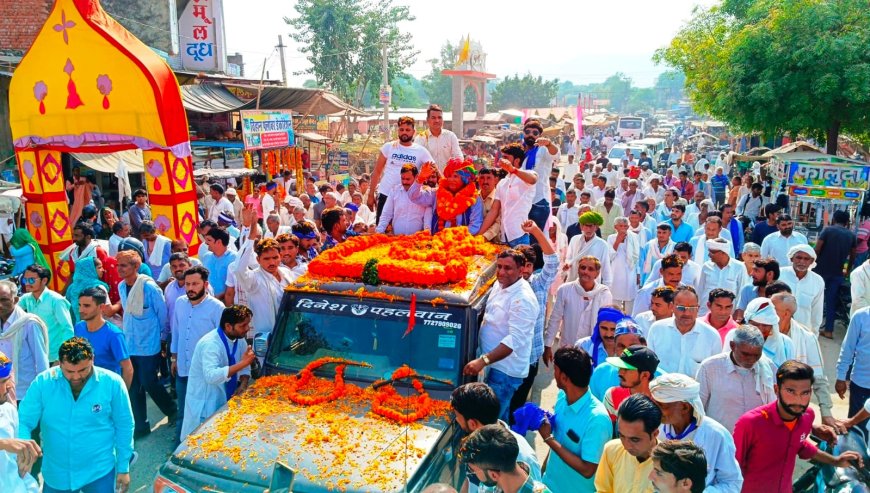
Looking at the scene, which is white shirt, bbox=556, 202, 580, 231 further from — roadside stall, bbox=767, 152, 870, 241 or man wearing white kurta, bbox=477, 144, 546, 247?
man wearing white kurta, bbox=477, 144, 546, 247

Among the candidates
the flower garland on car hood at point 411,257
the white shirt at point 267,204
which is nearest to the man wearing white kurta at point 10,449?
the flower garland on car hood at point 411,257

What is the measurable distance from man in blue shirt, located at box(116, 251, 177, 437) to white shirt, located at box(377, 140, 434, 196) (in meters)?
2.86

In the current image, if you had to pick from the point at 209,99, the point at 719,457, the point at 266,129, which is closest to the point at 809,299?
the point at 719,457

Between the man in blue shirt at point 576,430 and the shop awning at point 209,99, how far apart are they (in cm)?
1440

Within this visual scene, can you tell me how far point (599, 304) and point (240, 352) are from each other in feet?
11.6

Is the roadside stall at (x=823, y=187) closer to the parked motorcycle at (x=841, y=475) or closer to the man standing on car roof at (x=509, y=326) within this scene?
the parked motorcycle at (x=841, y=475)

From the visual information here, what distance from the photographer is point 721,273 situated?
7.51 metres

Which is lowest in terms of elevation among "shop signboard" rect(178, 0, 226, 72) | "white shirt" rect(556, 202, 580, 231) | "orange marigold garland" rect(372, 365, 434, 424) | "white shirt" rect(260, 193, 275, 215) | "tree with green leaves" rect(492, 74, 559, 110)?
"orange marigold garland" rect(372, 365, 434, 424)

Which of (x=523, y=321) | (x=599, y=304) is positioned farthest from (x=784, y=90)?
(x=523, y=321)

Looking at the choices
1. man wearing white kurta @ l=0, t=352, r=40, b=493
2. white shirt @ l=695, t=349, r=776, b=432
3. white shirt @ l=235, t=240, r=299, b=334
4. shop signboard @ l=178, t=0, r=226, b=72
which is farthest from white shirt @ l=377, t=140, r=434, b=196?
shop signboard @ l=178, t=0, r=226, b=72

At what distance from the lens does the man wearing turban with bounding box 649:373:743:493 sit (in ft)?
11.5

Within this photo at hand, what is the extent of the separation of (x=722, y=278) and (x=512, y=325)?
3.65 m

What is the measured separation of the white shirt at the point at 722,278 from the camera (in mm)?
7496

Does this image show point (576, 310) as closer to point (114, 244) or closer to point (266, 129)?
point (114, 244)
